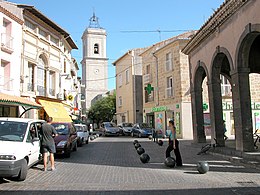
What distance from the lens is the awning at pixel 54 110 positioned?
79.2ft

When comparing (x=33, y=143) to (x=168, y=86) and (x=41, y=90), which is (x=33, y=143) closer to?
(x=41, y=90)

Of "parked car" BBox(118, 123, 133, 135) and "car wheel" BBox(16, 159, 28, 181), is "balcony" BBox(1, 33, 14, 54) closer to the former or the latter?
"car wheel" BBox(16, 159, 28, 181)

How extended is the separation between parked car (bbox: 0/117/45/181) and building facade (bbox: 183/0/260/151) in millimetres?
7955

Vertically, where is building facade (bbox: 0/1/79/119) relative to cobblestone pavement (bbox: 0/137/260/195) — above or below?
above

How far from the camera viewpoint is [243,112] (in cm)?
1182

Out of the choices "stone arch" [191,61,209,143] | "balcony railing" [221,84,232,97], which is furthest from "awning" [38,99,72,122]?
"balcony railing" [221,84,232,97]

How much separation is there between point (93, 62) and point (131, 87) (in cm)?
3132

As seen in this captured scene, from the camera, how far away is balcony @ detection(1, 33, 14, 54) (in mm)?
19337

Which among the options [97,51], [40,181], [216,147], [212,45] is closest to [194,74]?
[212,45]

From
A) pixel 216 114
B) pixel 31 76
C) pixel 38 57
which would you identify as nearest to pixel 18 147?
pixel 216 114

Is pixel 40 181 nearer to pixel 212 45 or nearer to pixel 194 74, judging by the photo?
pixel 212 45

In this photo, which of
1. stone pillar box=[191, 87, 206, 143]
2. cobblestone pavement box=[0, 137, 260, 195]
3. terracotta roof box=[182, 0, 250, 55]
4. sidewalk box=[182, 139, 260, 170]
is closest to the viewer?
cobblestone pavement box=[0, 137, 260, 195]

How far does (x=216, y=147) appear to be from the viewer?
1450 centimetres

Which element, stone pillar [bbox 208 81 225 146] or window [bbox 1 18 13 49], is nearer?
stone pillar [bbox 208 81 225 146]
